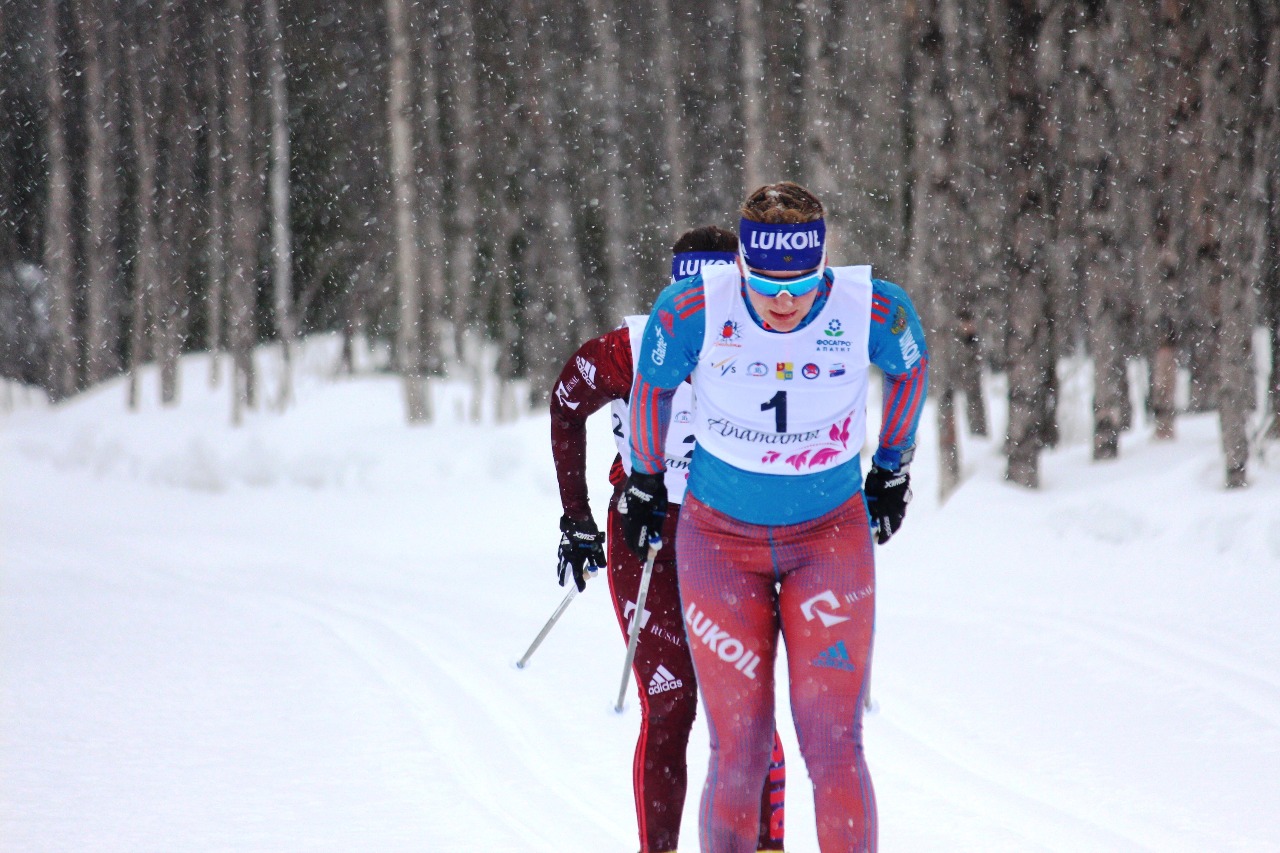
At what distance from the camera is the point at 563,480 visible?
13.4ft

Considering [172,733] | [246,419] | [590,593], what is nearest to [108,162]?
[246,419]

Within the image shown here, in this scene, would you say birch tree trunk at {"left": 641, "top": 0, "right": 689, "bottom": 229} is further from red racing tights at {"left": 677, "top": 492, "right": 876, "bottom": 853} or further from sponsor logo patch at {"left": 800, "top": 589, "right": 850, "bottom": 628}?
sponsor logo patch at {"left": 800, "top": 589, "right": 850, "bottom": 628}

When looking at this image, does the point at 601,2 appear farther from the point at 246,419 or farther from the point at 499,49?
the point at 246,419

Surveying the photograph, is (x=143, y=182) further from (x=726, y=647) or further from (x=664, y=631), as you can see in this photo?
(x=726, y=647)

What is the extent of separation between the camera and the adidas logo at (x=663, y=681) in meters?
3.86

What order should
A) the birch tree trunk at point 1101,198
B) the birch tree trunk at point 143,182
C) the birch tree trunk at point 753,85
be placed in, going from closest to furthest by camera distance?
the birch tree trunk at point 1101,198
the birch tree trunk at point 753,85
the birch tree trunk at point 143,182

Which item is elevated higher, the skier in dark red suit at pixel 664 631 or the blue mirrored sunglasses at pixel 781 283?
the blue mirrored sunglasses at pixel 781 283

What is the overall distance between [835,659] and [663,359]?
878mm

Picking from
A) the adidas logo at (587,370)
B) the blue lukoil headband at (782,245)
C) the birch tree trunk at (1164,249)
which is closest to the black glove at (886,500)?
the blue lukoil headband at (782,245)

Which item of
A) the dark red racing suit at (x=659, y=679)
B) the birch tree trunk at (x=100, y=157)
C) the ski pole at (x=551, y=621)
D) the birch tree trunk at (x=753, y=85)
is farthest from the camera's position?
the birch tree trunk at (x=100, y=157)

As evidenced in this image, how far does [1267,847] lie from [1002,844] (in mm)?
855

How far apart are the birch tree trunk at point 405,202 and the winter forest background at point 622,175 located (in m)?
0.05

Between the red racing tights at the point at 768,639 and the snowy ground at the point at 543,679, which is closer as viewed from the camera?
the red racing tights at the point at 768,639

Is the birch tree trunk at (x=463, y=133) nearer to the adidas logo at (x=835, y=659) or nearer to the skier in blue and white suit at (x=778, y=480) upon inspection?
the skier in blue and white suit at (x=778, y=480)
